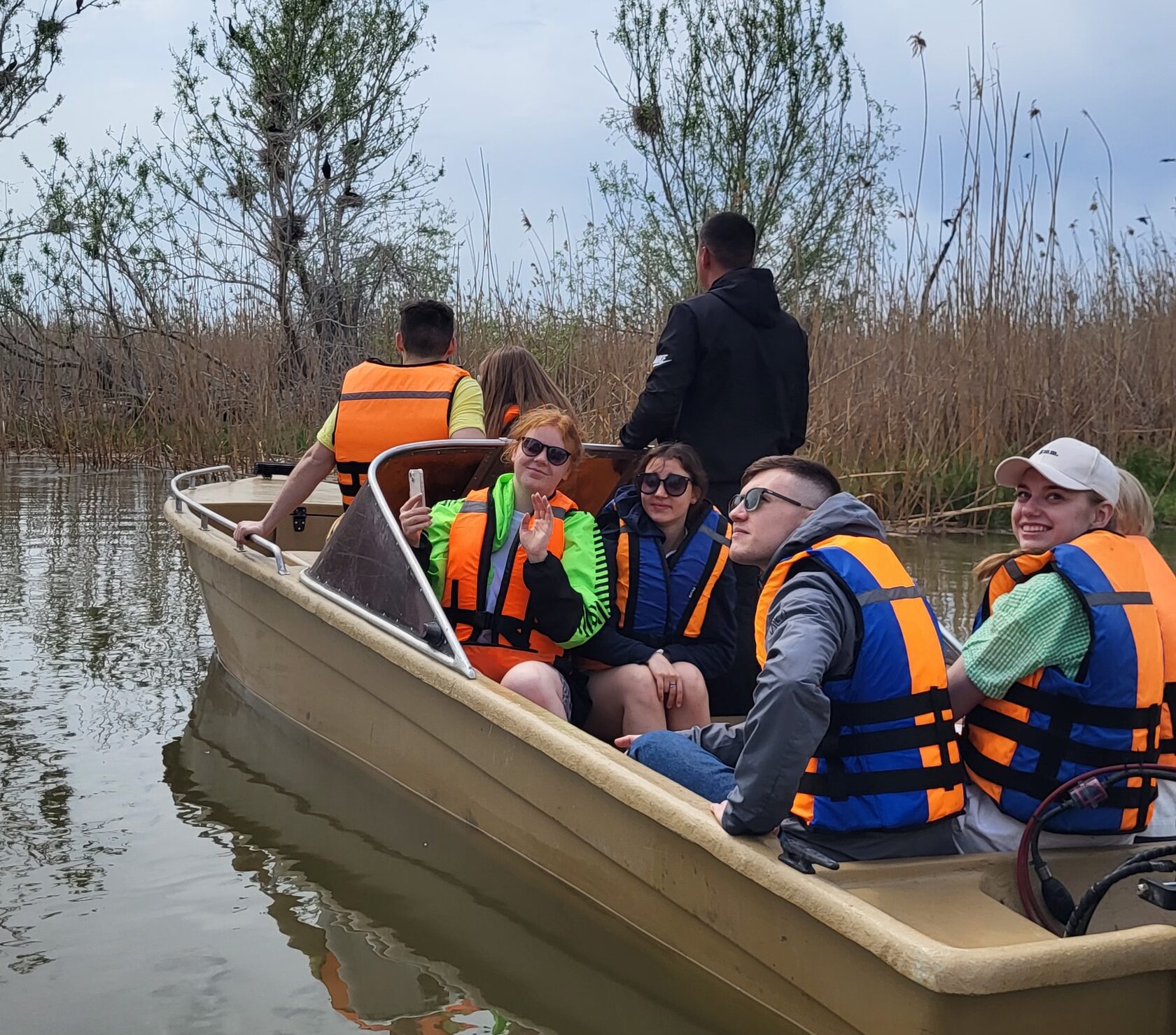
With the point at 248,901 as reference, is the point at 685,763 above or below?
above

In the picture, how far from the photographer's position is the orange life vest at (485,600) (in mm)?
3594

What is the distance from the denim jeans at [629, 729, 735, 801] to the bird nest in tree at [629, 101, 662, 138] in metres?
13.7

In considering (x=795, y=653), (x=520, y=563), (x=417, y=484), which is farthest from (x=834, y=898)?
(x=417, y=484)

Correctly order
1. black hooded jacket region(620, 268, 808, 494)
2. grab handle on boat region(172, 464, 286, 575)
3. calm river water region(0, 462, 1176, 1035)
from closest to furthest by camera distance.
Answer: calm river water region(0, 462, 1176, 1035), black hooded jacket region(620, 268, 808, 494), grab handle on boat region(172, 464, 286, 575)

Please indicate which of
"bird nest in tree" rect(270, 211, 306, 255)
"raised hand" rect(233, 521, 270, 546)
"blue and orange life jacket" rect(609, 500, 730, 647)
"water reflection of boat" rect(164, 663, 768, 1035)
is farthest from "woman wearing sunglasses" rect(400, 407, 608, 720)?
"bird nest in tree" rect(270, 211, 306, 255)

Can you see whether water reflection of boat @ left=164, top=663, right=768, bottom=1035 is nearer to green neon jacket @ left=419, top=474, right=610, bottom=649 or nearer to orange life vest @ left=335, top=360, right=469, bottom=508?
green neon jacket @ left=419, top=474, right=610, bottom=649

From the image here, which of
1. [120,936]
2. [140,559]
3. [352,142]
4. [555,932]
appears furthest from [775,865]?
[352,142]

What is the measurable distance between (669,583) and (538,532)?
1.75 feet

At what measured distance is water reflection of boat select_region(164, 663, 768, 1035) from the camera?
2.70 meters

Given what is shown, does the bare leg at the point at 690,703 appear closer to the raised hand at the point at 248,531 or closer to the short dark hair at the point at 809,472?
the short dark hair at the point at 809,472

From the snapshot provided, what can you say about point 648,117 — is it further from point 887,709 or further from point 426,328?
point 887,709

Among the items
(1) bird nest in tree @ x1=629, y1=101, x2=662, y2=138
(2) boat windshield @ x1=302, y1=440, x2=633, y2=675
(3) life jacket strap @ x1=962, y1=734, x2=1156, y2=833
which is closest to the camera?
(3) life jacket strap @ x1=962, y1=734, x2=1156, y2=833

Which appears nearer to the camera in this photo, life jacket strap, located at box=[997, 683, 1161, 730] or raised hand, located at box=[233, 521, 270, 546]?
life jacket strap, located at box=[997, 683, 1161, 730]

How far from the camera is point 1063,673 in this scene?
2.43 m
